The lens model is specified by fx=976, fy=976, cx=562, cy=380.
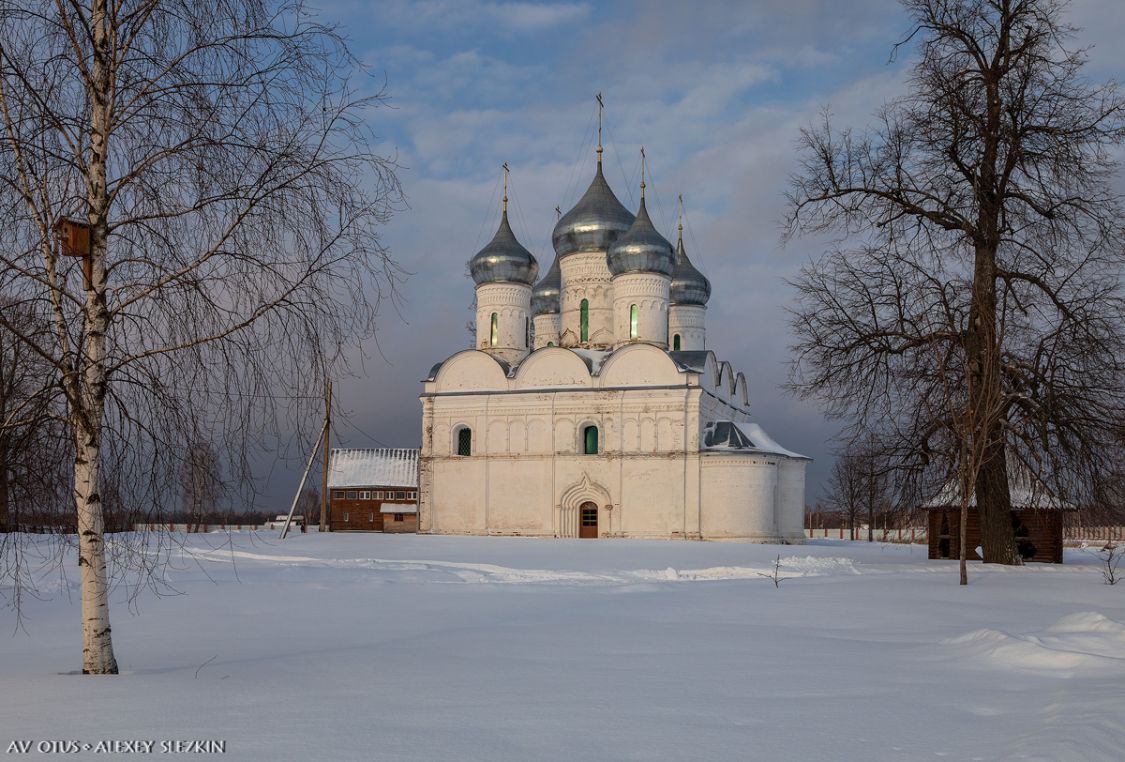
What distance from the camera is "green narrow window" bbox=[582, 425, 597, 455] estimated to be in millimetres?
40281

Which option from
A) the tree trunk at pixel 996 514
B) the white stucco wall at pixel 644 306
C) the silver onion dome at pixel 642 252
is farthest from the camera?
the white stucco wall at pixel 644 306

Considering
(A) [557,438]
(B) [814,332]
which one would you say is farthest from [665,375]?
(B) [814,332]

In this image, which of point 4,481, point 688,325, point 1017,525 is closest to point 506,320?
point 688,325

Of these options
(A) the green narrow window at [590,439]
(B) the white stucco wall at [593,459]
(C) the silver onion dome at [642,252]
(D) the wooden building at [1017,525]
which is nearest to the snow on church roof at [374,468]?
(B) the white stucco wall at [593,459]

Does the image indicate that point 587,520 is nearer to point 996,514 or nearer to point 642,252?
point 642,252

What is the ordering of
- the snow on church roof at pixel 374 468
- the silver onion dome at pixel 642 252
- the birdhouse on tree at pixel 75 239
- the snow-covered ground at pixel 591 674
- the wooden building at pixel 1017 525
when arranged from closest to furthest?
the snow-covered ground at pixel 591 674 < the birdhouse on tree at pixel 75 239 < the wooden building at pixel 1017 525 < the silver onion dome at pixel 642 252 < the snow on church roof at pixel 374 468

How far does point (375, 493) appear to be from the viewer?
4553 cm

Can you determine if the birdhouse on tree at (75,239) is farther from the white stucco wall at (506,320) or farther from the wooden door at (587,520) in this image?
the white stucco wall at (506,320)

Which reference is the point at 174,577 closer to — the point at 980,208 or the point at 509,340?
the point at 980,208

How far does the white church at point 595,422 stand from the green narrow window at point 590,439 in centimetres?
7

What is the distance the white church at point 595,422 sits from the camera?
124 ft

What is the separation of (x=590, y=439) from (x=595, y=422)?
39.4 inches

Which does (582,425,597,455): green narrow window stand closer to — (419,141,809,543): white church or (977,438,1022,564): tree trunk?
(419,141,809,543): white church

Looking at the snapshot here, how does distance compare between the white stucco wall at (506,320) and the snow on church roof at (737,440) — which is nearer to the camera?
the snow on church roof at (737,440)
